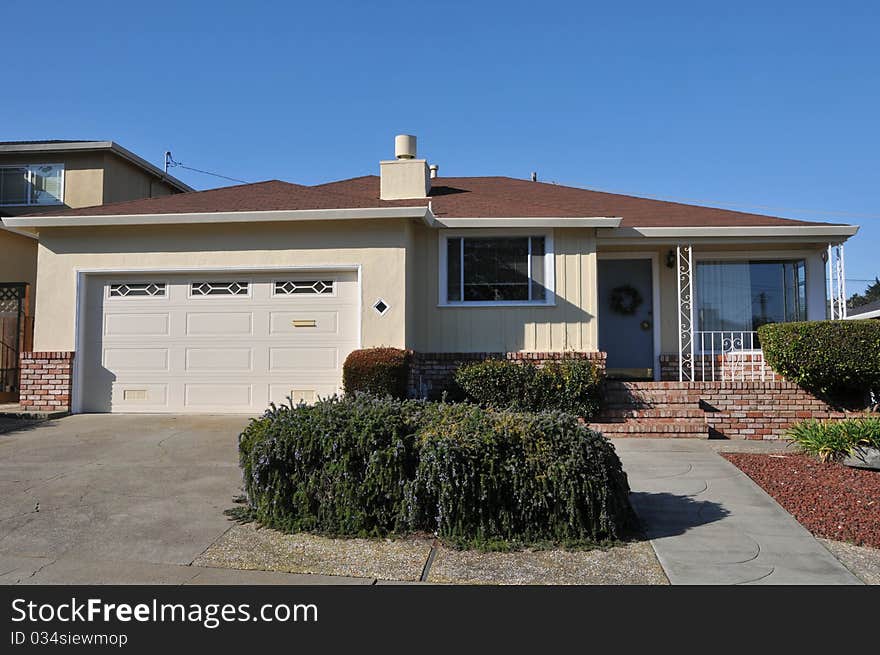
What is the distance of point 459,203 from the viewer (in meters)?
13.8

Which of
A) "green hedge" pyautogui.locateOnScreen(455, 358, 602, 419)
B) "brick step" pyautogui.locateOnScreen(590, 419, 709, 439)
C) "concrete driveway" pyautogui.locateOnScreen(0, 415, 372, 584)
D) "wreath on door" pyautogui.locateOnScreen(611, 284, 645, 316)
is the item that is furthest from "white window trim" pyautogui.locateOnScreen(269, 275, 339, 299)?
"wreath on door" pyautogui.locateOnScreen(611, 284, 645, 316)

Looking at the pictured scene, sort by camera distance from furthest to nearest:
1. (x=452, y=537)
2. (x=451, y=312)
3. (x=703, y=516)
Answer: (x=451, y=312), (x=703, y=516), (x=452, y=537)

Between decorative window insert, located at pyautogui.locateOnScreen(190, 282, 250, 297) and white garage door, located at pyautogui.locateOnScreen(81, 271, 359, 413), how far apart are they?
16 mm

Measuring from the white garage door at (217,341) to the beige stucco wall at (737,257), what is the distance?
5352mm

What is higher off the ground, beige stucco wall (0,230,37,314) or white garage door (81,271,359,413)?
beige stucco wall (0,230,37,314)

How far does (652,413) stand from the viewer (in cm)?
1113

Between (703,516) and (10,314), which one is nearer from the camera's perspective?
(703,516)

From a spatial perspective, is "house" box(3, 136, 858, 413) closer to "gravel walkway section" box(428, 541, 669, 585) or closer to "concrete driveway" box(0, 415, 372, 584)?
"concrete driveway" box(0, 415, 372, 584)

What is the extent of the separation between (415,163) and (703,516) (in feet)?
30.4

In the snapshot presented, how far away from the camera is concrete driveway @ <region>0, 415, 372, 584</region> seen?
514 centimetres

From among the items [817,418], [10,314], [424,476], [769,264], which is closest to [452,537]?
[424,476]

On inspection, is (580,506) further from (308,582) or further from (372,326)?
(372,326)

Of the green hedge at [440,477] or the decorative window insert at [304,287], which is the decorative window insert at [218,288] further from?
the green hedge at [440,477]

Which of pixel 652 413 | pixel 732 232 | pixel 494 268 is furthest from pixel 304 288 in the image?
pixel 732 232
